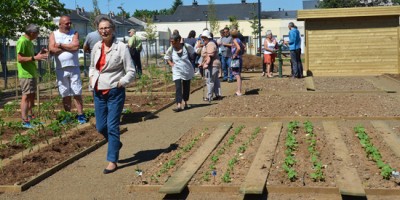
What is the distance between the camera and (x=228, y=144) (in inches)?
320

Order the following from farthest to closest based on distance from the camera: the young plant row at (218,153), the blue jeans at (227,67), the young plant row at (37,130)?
the blue jeans at (227,67)
the young plant row at (37,130)
the young plant row at (218,153)

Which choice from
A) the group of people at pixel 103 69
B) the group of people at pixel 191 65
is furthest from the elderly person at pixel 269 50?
the group of people at pixel 191 65

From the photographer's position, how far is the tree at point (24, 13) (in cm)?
2102

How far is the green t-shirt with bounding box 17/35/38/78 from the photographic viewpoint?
10000mm

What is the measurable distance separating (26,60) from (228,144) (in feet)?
13.5

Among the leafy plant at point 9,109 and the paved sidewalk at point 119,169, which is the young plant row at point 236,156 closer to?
the paved sidewalk at point 119,169

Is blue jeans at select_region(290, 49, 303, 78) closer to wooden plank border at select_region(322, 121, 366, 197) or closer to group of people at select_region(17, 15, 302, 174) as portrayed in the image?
group of people at select_region(17, 15, 302, 174)

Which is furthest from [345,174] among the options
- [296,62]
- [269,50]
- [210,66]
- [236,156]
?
[269,50]

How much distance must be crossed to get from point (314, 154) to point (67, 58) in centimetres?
480

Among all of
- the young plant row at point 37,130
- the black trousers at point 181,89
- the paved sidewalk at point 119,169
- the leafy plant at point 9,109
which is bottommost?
the paved sidewalk at point 119,169

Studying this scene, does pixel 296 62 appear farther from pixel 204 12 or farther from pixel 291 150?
pixel 204 12

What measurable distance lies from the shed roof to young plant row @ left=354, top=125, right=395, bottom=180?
12.1m

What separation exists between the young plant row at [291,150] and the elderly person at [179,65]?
3.29m

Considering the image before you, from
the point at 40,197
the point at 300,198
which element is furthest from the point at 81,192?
the point at 300,198
